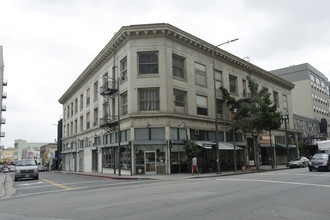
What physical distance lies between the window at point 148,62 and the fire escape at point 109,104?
4.00 meters

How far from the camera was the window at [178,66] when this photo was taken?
89.4ft

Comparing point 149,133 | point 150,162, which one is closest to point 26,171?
point 150,162

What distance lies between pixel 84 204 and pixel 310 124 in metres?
57.3

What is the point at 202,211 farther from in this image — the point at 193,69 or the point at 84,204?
the point at 193,69

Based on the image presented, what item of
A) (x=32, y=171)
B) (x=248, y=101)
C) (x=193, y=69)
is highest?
(x=193, y=69)

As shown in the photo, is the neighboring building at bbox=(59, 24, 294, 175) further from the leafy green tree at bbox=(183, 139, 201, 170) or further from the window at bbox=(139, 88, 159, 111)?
the leafy green tree at bbox=(183, 139, 201, 170)

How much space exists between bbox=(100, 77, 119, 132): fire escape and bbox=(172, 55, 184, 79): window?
6390mm

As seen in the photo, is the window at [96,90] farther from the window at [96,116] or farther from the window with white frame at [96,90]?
the window at [96,116]

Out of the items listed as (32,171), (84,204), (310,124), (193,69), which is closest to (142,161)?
(32,171)

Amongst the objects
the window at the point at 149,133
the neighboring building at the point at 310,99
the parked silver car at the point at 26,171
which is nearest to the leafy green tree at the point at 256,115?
the window at the point at 149,133

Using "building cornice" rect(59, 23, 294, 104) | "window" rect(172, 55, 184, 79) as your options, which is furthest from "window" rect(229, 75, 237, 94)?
"window" rect(172, 55, 184, 79)

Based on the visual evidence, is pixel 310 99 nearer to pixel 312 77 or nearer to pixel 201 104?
pixel 312 77

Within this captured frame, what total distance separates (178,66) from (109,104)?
29.8 feet

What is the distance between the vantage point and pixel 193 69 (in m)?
28.9
